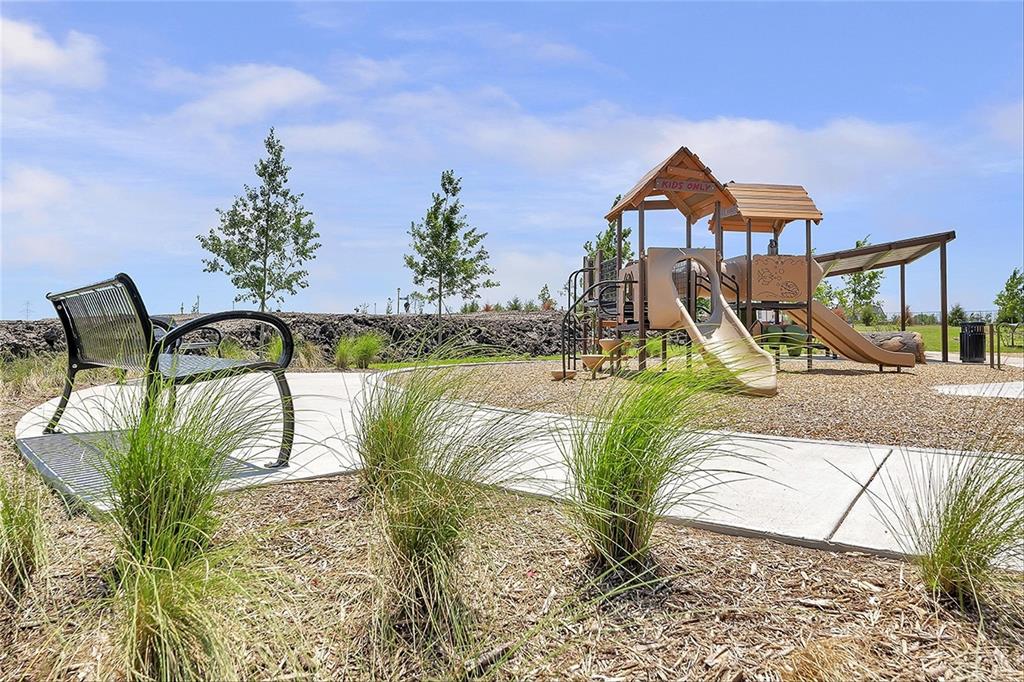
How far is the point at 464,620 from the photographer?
5.82ft

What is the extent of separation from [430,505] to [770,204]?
11268 millimetres

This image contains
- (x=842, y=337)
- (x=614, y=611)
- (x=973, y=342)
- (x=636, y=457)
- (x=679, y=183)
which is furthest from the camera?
(x=973, y=342)

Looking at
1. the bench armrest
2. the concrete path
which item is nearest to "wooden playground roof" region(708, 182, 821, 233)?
the concrete path

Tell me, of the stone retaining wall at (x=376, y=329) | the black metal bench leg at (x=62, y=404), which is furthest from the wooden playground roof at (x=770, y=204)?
the black metal bench leg at (x=62, y=404)

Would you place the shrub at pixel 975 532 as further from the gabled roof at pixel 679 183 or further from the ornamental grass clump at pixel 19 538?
the gabled roof at pixel 679 183

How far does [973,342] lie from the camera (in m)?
13.4

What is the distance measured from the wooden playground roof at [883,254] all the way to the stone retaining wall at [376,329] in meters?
6.37

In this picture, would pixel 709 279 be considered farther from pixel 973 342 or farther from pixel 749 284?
pixel 973 342

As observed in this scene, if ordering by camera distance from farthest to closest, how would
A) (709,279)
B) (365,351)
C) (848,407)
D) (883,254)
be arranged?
1. (883,254)
2. (365,351)
3. (709,279)
4. (848,407)

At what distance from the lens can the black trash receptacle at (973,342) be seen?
13.3 meters

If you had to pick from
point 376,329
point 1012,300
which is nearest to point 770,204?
point 376,329

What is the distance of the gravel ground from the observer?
11.8 ft

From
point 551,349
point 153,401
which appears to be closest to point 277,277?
point 551,349

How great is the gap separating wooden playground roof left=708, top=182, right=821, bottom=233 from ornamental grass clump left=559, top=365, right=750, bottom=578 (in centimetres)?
964
